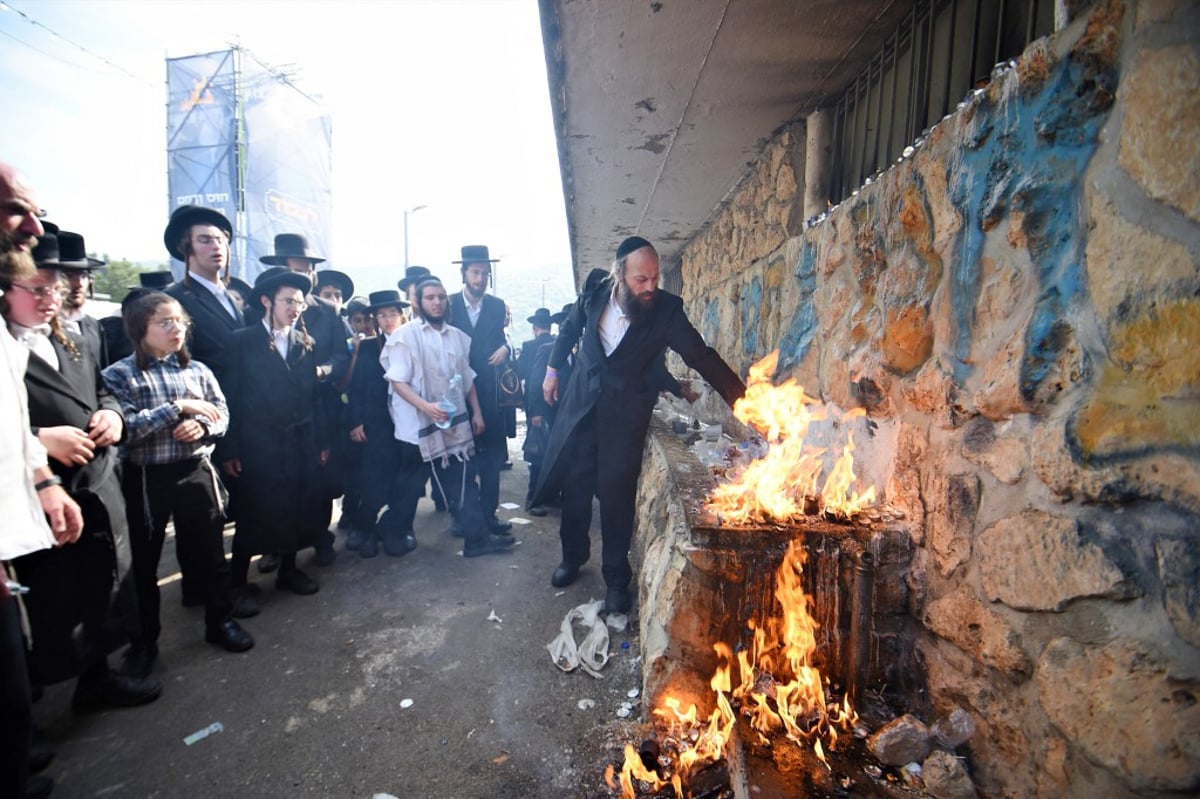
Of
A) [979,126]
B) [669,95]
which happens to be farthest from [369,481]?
[979,126]

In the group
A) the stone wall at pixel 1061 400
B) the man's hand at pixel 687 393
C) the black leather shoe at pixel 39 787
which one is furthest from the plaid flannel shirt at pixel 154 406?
the stone wall at pixel 1061 400

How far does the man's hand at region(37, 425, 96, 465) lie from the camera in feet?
7.47

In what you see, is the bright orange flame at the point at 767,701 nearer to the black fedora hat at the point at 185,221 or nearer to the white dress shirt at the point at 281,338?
the white dress shirt at the point at 281,338

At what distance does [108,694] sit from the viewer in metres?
2.73

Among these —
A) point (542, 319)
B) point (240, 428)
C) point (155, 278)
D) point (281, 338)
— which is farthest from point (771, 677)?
point (542, 319)

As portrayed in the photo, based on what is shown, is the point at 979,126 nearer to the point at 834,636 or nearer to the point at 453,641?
the point at 834,636

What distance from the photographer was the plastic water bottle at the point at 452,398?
4672 millimetres

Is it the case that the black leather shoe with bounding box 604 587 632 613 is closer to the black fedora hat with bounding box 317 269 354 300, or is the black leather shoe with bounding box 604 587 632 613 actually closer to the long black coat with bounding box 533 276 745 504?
the long black coat with bounding box 533 276 745 504

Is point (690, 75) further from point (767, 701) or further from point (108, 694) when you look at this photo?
point (108, 694)

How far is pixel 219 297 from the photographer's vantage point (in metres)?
3.74

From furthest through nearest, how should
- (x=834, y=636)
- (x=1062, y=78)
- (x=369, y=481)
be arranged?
(x=369, y=481), (x=834, y=636), (x=1062, y=78)

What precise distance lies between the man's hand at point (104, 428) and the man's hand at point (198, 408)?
33 cm

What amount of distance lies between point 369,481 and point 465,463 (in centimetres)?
87

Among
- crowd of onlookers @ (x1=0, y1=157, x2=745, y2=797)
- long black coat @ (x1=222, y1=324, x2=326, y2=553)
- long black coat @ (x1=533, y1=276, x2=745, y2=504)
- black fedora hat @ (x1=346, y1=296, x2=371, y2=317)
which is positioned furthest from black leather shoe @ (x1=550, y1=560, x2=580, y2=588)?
black fedora hat @ (x1=346, y1=296, x2=371, y2=317)
